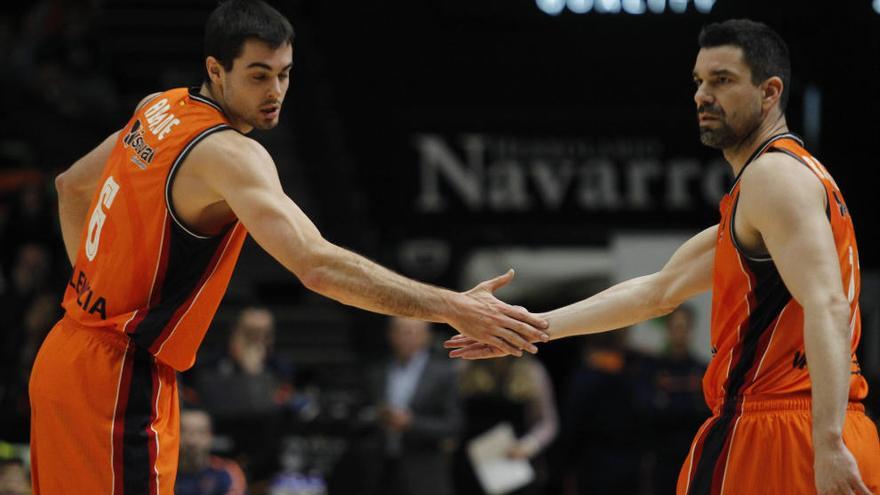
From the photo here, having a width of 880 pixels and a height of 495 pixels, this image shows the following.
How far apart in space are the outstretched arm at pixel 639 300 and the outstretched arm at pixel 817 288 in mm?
819

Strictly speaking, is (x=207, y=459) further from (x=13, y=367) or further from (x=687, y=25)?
(x=687, y=25)

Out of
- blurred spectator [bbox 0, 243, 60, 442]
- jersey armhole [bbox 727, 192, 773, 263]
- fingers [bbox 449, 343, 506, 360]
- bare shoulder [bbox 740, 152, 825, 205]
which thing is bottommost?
blurred spectator [bbox 0, 243, 60, 442]

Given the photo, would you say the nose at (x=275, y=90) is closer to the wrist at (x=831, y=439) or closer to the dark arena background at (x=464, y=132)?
the wrist at (x=831, y=439)

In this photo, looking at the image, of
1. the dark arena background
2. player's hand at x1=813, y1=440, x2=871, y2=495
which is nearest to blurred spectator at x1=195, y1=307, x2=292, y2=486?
the dark arena background

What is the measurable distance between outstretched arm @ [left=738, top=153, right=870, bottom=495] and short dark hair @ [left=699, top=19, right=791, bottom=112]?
0.45 m

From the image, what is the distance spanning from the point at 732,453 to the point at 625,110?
10.2 m

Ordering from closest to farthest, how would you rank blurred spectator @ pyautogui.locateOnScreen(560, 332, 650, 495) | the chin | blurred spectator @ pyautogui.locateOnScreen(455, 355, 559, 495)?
the chin → blurred spectator @ pyautogui.locateOnScreen(455, 355, 559, 495) → blurred spectator @ pyautogui.locateOnScreen(560, 332, 650, 495)

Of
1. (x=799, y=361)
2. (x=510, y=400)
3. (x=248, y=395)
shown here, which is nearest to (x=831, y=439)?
(x=799, y=361)

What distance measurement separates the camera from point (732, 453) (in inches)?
179

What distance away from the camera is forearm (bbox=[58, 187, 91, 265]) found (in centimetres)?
545

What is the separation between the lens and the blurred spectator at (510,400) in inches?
410

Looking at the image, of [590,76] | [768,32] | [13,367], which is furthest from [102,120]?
[768,32]

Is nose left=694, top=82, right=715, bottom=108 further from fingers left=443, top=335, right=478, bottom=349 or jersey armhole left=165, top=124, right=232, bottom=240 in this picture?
jersey armhole left=165, top=124, right=232, bottom=240

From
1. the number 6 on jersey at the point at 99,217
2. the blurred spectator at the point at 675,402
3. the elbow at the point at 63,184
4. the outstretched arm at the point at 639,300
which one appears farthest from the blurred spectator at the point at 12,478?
the blurred spectator at the point at 675,402
